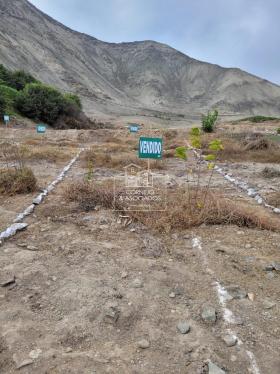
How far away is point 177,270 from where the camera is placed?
3781 millimetres

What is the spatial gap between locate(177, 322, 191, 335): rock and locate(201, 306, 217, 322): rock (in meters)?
0.18

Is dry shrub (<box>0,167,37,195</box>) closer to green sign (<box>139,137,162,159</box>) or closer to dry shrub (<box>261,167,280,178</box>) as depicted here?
green sign (<box>139,137,162,159</box>)

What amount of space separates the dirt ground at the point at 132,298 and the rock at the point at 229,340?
0.02m

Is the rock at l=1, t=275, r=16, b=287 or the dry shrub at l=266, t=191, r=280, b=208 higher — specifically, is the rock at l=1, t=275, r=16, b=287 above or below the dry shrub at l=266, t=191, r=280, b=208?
below

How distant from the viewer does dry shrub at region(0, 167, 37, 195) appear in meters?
6.46

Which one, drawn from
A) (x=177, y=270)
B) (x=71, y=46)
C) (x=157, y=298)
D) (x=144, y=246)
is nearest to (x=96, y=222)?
(x=144, y=246)

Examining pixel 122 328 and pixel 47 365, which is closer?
pixel 47 365

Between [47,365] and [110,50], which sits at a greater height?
[110,50]

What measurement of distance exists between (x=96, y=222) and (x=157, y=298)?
2.02 metres

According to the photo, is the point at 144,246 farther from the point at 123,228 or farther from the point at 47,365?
the point at 47,365

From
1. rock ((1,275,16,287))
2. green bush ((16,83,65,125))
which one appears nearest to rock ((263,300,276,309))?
rock ((1,275,16,287))

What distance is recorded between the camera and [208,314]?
3.02 m

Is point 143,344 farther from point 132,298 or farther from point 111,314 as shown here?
point 132,298

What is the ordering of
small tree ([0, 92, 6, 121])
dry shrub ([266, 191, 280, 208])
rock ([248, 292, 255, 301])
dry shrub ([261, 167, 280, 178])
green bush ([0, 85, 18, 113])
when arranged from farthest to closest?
green bush ([0, 85, 18, 113]) → small tree ([0, 92, 6, 121]) → dry shrub ([261, 167, 280, 178]) → dry shrub ([266, 191, 280, 208]) → rock ([248, 292, 255, 301])
